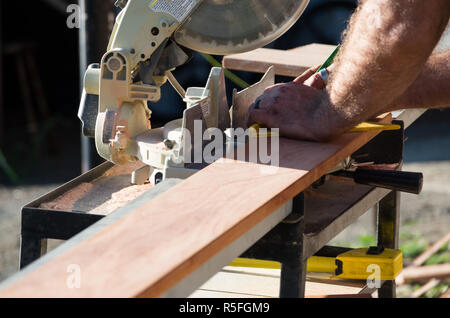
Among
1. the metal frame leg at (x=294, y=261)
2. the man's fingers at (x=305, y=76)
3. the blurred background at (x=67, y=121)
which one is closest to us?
the metal frame leg at (x=294, y=261)

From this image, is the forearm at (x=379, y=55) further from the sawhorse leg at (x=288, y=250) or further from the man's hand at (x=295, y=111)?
the sawhorse leg at (x=288, y=250)

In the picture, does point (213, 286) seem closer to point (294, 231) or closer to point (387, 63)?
point (294, 231)

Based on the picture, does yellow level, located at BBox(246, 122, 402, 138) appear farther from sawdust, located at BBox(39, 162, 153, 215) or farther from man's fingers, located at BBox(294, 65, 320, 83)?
sawdust, located at BBox(39, 162, 153, 215)

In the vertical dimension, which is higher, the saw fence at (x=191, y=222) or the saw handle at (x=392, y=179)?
the saw handle at (x=392, y=179)

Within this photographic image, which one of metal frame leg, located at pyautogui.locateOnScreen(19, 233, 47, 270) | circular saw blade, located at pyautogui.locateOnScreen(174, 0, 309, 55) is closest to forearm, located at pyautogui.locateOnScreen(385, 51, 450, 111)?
circular saw blade, located at pyautogui.locateOnScreen(174, 0, 309, 55)

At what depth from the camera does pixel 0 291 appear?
1.35 m

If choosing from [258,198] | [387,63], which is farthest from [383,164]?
[258,198]

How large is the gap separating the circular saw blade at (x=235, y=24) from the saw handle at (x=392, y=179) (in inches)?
21.1

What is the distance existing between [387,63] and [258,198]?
24.5 inches

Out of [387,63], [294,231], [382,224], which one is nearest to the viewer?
[294,231]

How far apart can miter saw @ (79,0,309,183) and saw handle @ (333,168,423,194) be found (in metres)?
0.48

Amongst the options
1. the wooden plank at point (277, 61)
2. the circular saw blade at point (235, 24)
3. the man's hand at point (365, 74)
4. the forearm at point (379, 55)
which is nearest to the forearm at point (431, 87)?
the man's hand at point (365, 74)

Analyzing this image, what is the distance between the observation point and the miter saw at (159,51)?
7.78 ft

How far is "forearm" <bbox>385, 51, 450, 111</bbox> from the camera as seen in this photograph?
8.26 feet
